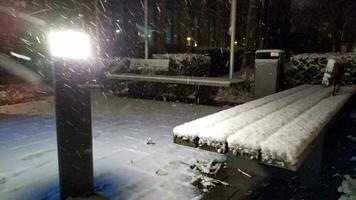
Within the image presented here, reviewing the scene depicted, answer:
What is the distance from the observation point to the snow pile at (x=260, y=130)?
89.9 inches

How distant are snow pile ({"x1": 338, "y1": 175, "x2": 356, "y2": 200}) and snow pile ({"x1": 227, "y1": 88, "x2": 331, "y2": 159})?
97 centimetres

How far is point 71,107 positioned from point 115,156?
1563mm

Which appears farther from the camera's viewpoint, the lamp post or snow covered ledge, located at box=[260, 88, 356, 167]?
the lamp post

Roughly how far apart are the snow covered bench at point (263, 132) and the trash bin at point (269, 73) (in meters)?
2.47

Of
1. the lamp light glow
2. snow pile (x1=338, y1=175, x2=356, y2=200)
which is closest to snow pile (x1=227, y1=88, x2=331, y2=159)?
snow pile (x1=338, y1=175, x2=356, y2=200)

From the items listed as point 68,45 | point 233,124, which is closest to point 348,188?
point 233,124

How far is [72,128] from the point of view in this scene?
→ 8.61ft

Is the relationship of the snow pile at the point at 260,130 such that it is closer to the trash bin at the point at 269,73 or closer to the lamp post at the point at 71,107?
the lamp post at the point at 71,107

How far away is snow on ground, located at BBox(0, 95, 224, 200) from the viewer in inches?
121

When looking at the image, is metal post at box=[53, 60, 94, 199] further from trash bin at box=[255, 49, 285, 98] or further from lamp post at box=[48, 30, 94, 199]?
trash bin at box=[255, 49, 285, 98]

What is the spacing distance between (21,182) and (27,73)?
897 centimetres

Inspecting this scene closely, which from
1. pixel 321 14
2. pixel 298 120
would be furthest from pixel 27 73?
pixel 321 14

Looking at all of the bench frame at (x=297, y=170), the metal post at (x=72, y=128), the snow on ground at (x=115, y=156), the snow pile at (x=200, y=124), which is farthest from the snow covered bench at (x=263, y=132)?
the metal post at (x=72, y=128)

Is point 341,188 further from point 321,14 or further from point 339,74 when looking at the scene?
point 321,14
